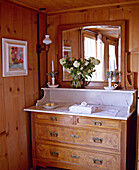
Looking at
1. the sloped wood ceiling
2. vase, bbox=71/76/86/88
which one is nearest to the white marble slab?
vase, bbox=71/76/86/88

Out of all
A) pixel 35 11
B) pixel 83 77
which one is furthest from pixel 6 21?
pixel 83 77

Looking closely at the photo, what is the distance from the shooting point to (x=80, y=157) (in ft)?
9.19

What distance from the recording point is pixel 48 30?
342cm

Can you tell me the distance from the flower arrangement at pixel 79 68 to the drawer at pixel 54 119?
0.50m

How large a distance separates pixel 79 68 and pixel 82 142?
3.12ft

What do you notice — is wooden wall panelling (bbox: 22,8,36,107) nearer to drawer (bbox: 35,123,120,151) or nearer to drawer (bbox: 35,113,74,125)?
drawer (bbox: 35,113,74,125)

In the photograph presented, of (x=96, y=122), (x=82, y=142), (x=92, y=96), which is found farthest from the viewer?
(x=92, y=96)

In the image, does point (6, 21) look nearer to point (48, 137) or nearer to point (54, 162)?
point (48, 137)

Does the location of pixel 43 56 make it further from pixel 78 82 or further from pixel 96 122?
pixel 96 122

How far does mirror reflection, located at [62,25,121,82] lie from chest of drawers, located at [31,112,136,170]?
706mm

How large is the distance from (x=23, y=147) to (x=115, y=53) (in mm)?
1702

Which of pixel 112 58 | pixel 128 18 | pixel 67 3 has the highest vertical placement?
pixel 67 3

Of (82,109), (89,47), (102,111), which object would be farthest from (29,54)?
(102,111)

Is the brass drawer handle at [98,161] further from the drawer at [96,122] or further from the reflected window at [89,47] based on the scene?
the reflected window at [89,47]
